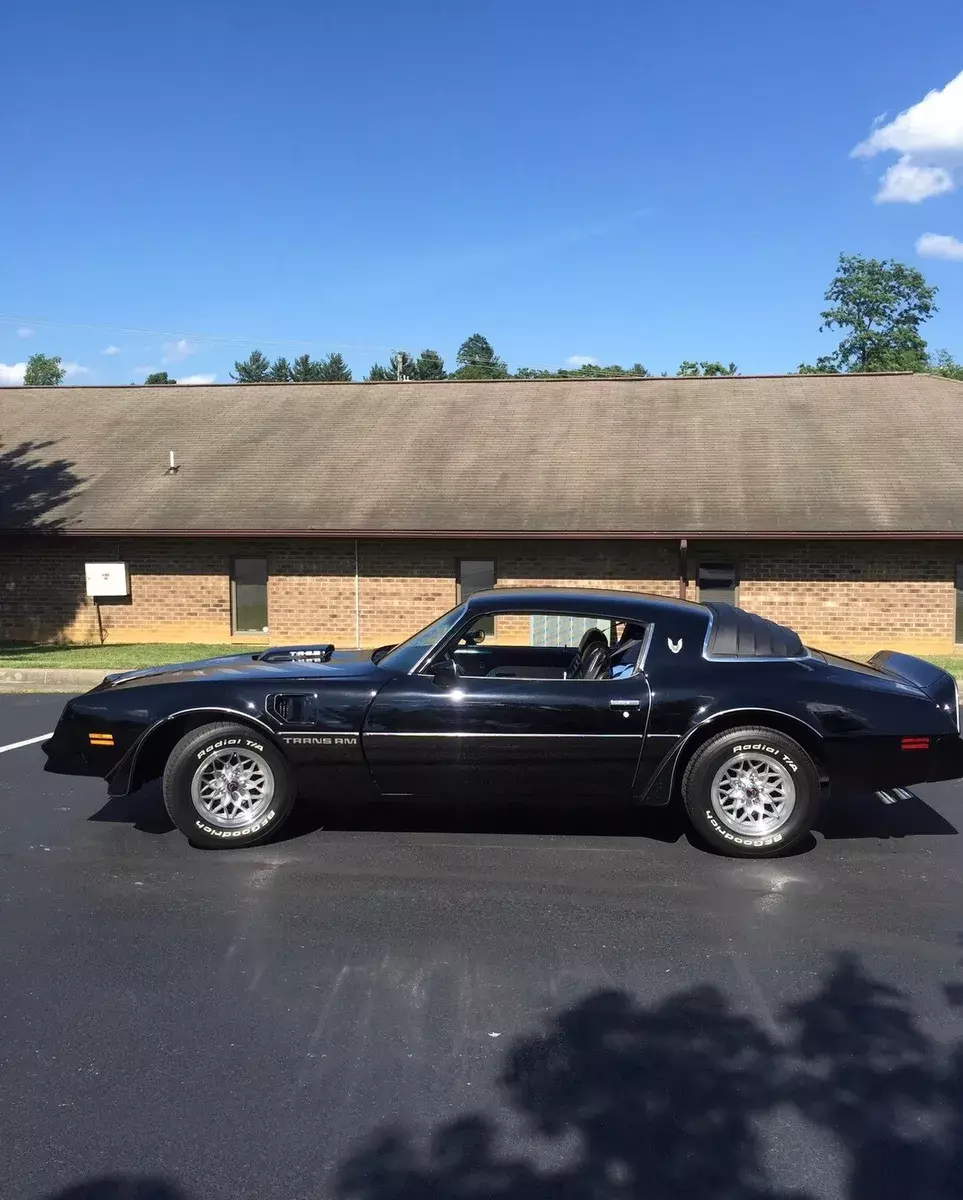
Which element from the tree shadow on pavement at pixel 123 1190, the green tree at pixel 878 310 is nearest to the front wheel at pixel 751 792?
the tree shadow on pavement at pixel 123 1190

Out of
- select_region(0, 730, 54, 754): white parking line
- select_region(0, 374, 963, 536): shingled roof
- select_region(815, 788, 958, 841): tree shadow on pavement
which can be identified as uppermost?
select_region(0, 374, 963, 536): shingled roof

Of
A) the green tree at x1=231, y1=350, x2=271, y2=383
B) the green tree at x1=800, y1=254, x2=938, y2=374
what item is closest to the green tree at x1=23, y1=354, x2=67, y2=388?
the green tree at x1=231, y1=350, x2=271, y2=383

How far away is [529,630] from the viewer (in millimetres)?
6738

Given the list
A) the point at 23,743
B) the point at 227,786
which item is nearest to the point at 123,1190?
the point at 227,786

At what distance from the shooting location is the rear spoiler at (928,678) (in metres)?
5.45

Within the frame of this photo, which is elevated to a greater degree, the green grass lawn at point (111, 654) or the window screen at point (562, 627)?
the window screen at point (562, 627)

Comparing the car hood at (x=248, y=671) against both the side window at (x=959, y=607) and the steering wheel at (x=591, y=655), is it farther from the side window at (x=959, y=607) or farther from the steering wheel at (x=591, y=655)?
the side window at (x=959, y=607)

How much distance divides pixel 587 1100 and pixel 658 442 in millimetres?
17197

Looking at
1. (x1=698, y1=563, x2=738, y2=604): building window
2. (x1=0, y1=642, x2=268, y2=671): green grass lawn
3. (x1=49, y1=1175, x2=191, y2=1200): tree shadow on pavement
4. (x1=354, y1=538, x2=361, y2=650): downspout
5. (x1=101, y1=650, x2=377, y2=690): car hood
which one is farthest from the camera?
(x1=354, y1=538, x2=361, y2=650): downspout

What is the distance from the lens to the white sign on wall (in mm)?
17781

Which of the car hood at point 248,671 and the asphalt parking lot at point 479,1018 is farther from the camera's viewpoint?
the car hood at point 248,671

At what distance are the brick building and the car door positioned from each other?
36.5 feet

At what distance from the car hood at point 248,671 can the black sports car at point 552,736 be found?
0.13 feet

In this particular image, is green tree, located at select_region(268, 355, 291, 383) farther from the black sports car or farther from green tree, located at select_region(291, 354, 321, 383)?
the black sports car
